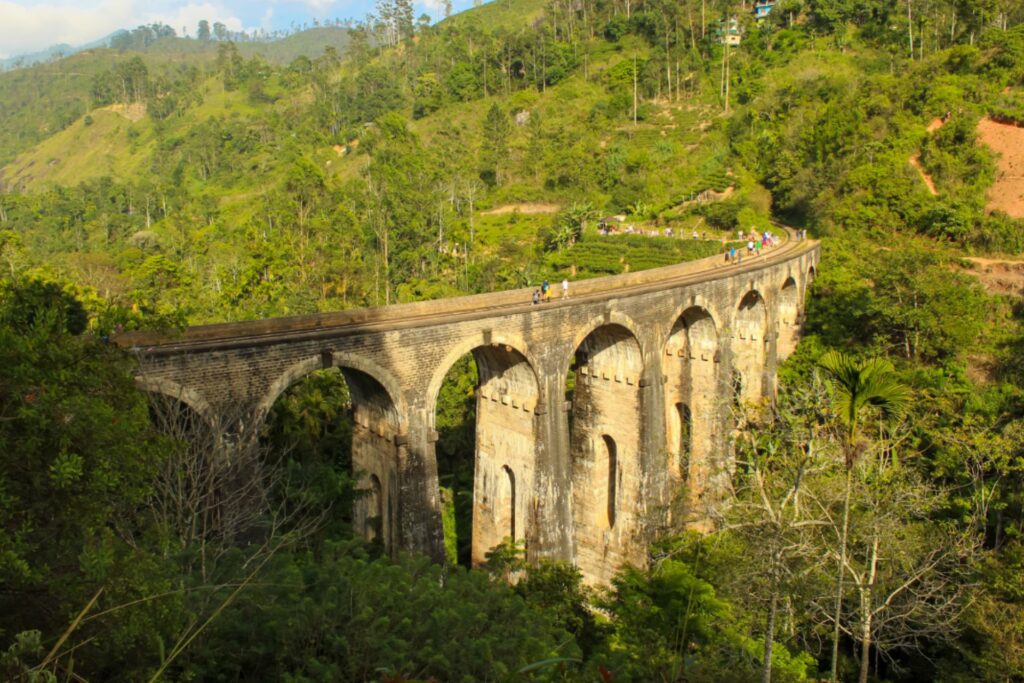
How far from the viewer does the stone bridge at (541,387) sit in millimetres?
15555

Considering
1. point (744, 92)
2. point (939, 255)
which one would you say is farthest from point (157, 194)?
point (939, 255)

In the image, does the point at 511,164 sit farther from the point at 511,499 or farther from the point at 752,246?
the point at 511,499

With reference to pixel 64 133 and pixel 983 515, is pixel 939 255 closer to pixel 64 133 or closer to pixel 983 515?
pixel 983 515

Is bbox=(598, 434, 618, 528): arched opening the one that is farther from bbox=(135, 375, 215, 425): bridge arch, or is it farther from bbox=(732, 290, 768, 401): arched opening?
bbox=(135, 375, 215, 425): bridge arch

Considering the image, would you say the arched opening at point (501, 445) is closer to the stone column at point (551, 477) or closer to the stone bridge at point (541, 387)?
the stone bridge at point (541, 387)

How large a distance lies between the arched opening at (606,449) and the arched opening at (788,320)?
42.5 feet

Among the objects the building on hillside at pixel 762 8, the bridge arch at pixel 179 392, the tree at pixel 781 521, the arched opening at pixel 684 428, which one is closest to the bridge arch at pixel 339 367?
the bridge arch at pixel 179 392

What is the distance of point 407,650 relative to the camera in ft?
27.9

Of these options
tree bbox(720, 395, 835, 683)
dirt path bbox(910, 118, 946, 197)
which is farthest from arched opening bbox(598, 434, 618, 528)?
dirt path bbox(910, 118, 946, 197)

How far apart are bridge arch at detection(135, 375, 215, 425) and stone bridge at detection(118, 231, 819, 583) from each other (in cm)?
3

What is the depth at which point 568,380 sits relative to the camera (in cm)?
3400

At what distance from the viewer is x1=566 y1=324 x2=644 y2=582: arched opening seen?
2344 cm

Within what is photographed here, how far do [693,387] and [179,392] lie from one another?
58.9 ft

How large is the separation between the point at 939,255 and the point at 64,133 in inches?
5669
